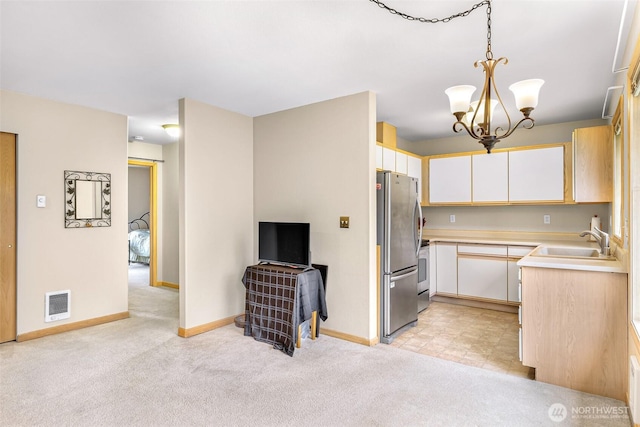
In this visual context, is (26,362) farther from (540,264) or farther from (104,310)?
(540,264)

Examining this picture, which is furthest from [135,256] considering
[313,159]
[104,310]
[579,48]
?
[579,48]

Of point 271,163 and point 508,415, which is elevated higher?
point 271,163

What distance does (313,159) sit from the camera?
12.7 feet

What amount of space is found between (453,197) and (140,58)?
4278mm

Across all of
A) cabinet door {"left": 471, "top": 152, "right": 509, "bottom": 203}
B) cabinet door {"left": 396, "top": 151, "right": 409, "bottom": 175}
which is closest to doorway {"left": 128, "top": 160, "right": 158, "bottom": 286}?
cabinet door {"left": 396, "top": 151, "right": 409, "bottom": 175}

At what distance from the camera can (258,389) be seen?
258 cm

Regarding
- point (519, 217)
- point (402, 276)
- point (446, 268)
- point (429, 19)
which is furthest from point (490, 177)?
point (429, 19)

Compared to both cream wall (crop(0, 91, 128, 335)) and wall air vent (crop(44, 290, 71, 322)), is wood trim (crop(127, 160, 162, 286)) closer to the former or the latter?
cream wall (crop(0, 91, 128, 335))

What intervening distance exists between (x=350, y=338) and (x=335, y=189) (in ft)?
4.92

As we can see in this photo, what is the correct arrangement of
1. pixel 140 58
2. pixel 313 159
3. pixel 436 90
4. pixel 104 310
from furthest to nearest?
pixel 104 310, pixel 313 159, pixel 436 90, pixel 140 58

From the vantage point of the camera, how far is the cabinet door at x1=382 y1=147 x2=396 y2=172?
4.19 metres

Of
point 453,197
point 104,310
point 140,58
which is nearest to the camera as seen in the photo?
point 140,58

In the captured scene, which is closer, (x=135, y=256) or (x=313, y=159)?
(x=313, y=159)

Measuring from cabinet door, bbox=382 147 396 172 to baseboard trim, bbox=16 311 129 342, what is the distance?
11.7 feet
